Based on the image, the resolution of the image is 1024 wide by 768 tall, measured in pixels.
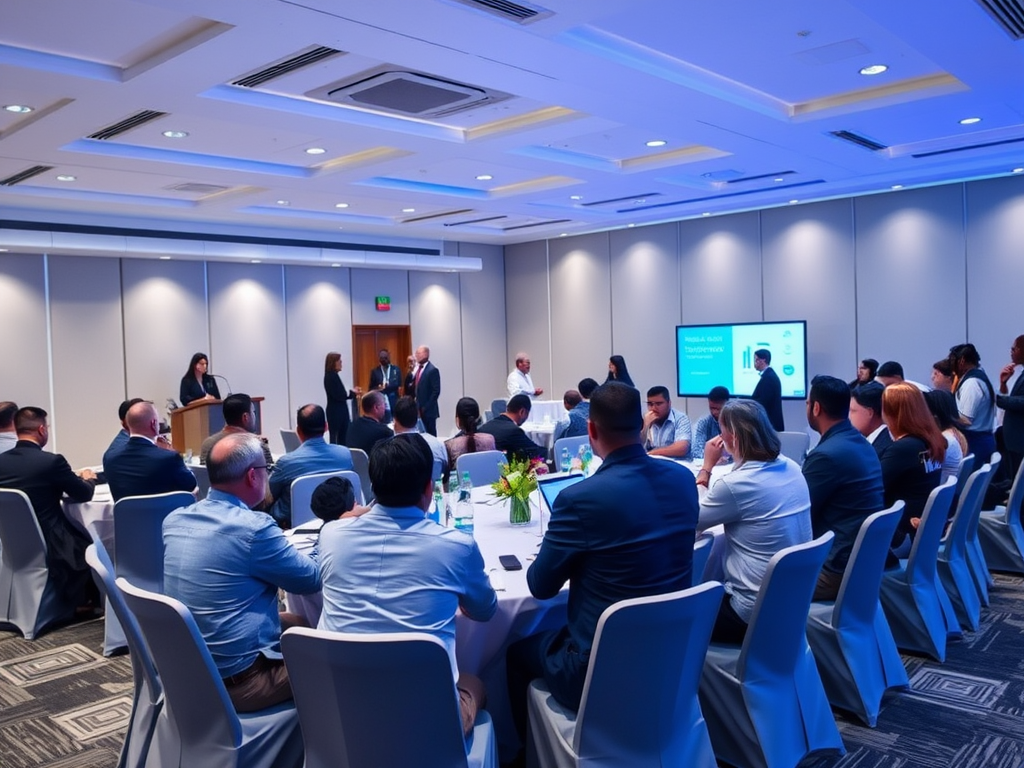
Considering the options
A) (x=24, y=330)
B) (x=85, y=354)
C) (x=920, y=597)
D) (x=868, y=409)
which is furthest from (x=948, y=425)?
(x=24, y=330)

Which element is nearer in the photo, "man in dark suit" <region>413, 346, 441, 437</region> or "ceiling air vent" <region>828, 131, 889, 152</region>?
"ceiling air vent" <region>828, 131, 889, 152</region>

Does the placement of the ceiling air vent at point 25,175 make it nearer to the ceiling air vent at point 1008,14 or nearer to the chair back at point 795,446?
the chair back at point 795,446

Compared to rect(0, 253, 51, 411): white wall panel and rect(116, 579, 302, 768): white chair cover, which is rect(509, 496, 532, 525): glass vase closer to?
rect(116, 579, 302, 768): white chair cover

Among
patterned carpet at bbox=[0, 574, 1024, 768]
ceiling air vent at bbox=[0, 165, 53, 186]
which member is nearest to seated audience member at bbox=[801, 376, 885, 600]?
patterned carpet at bbox=[0, 574, 1024, 768]

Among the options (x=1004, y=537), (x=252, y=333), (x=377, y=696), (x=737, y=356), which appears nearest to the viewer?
(x=377, y=696)

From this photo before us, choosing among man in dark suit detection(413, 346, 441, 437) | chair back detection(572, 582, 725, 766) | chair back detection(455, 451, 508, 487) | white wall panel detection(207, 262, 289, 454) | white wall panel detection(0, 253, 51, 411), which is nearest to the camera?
chair back detection(572, 582, 725, 766)

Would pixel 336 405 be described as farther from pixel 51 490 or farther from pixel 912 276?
pixel 912 276

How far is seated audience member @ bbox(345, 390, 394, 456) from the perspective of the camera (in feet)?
21.3

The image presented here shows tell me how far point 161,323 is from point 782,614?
10.5 metres

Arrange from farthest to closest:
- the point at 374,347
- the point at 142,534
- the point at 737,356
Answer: the point at 374,347 → the point at 737,356 → the point at 142,534

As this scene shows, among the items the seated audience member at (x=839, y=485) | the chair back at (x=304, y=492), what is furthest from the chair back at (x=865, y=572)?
the chair back at (x=304, y=492)

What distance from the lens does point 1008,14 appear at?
4680 millimetres

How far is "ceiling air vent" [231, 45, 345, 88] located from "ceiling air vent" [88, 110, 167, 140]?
1.05 meters

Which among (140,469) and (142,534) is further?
(140,469)
